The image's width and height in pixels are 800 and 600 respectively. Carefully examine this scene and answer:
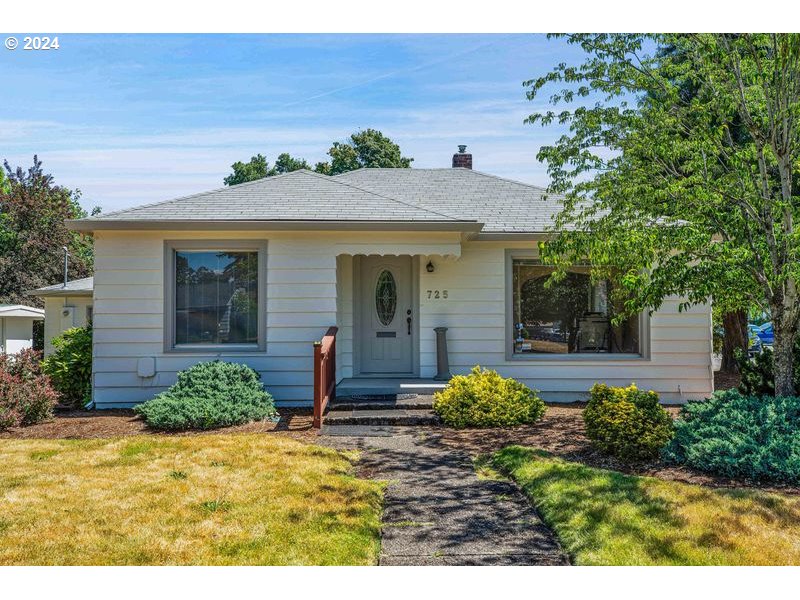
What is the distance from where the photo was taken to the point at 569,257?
640 cm

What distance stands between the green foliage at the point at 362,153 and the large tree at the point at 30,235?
33.0ft

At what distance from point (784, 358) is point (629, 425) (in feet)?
5.65

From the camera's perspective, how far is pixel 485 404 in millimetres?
7043

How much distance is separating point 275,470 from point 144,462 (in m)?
1.30

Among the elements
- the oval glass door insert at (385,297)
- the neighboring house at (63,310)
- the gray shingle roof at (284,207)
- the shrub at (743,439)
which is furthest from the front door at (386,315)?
the neighboring house at (63,310)

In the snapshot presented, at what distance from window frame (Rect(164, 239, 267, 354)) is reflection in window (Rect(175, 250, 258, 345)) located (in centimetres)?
6

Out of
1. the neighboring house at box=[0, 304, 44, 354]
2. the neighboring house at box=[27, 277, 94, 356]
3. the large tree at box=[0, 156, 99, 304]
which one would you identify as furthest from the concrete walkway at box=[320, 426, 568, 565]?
the large tree at box=[0, 156, 99, 304]

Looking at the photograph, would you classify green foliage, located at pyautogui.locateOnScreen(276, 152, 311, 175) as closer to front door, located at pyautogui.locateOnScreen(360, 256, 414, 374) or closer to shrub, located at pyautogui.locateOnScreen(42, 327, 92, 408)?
front door, located at pyautogui.locateOnScreen(360, 256, 414, 374)

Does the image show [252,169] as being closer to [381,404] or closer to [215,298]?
[215,298]

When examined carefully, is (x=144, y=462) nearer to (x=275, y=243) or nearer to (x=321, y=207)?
(x=275, y=243)

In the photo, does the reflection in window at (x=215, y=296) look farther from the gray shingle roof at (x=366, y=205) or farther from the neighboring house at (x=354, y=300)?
the gray shingle roof at (x=366, y=205)

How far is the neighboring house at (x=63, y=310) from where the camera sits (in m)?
17.1
